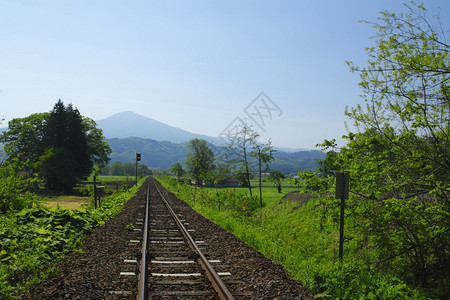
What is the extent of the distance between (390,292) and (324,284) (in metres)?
1.13

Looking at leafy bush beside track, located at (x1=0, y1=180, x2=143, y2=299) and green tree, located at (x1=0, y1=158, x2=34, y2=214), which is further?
green tree, located at (x1=0, y1=158, x2=34, y2=214)

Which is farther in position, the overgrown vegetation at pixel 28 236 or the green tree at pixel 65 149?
the green tree at pixel 65 149

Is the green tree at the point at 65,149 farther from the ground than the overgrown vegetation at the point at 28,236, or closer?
farther from the ground

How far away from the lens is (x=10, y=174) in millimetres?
9359

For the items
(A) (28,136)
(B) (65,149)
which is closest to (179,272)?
(B) (65,149)

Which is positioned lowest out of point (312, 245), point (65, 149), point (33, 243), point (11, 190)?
point (312, 245)

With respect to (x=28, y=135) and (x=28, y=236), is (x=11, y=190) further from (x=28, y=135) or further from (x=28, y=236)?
(x=28, y=135)

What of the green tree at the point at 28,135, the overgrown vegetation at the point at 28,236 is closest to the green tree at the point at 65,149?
the green tree at the point at 28,135

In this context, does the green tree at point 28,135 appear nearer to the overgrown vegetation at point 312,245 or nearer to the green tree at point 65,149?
the green tree at point 65,149

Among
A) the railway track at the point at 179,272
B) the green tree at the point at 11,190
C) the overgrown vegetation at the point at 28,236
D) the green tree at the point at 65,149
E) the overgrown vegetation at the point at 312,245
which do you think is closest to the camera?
the railway track at the point at 179,272

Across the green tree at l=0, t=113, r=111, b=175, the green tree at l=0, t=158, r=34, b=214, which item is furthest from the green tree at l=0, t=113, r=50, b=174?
the green tree at l=0, t=158, r=34, b=214

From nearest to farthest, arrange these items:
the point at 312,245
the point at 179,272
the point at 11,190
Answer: the point at 179,272
the point at 11,190
the point at 312,245

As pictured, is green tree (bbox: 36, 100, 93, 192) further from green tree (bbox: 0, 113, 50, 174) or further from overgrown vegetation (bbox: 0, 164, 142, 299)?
overgrown vegetation (bbox: 0, 164, 142, 299)

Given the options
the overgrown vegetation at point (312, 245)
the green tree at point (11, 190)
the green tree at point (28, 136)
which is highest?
the green tree at point (28, 136)
